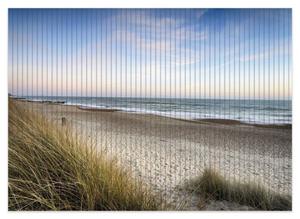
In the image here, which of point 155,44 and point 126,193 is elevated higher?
point 155,44

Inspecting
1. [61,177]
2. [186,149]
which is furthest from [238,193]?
[61,177]

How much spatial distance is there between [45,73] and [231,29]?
6.08ft

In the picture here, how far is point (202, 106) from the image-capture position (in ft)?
11.6

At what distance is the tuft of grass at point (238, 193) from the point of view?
2.78 m

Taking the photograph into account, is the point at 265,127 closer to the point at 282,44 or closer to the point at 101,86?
the point at 282,44

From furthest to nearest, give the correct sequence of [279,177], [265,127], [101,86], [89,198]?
[265,127] < [101,86] < [279,177] < [89,198]

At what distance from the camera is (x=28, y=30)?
2.93 meters
